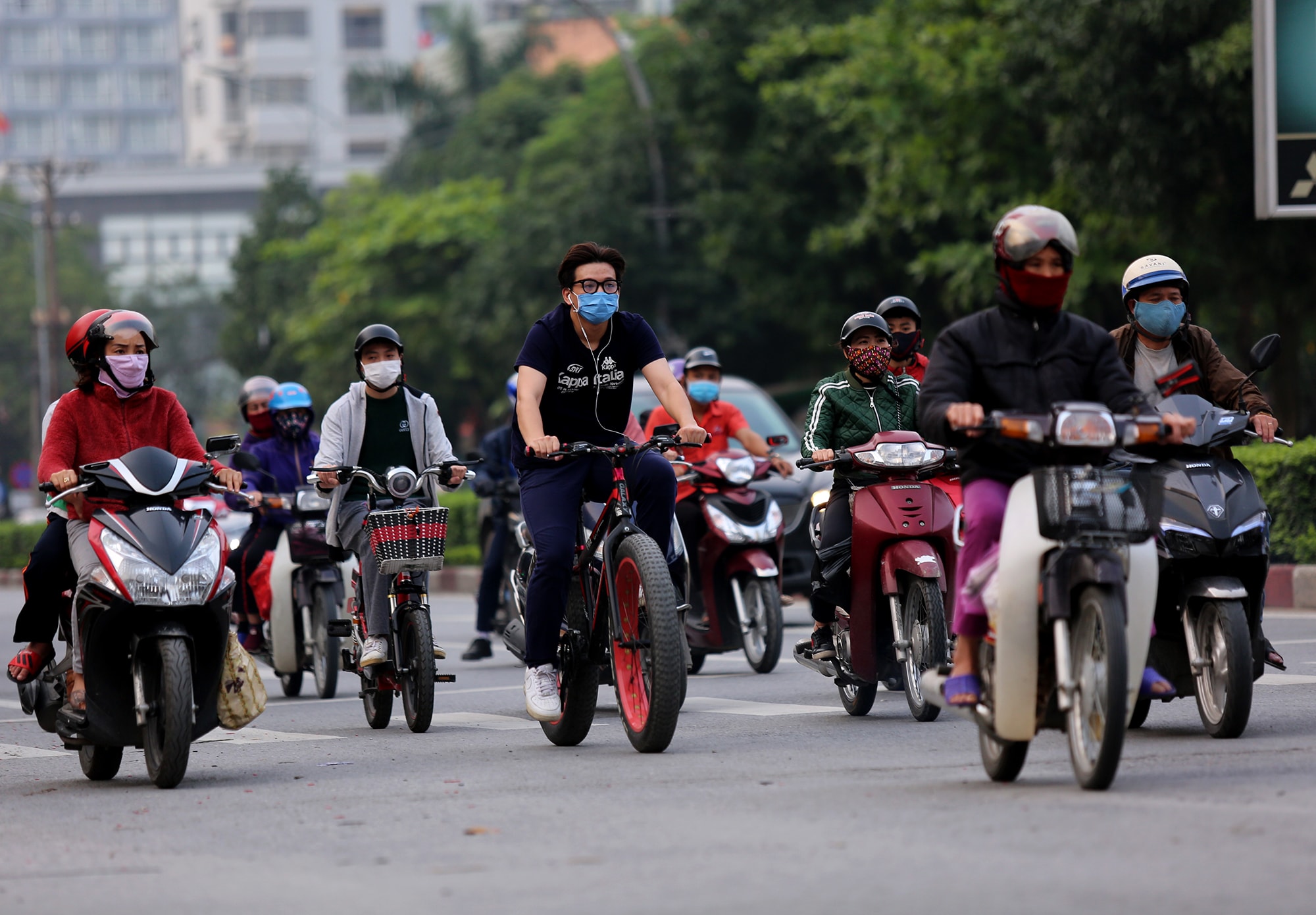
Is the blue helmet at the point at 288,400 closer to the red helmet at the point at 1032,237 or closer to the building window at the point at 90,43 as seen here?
the red helmet at the point at 1032,237

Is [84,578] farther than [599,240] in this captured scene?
No

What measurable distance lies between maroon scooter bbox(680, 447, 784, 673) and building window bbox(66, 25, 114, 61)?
16033 centimetres

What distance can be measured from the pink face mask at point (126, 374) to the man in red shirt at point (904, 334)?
3684mm

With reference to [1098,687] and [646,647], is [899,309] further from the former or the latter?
[1098,687]

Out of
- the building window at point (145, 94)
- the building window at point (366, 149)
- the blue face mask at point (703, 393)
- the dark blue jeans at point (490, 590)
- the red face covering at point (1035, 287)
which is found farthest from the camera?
the building window at point (145, 94)

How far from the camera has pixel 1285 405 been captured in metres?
26.2

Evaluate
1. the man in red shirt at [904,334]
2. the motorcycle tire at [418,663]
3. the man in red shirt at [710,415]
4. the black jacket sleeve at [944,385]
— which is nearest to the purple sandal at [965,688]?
the black jacket sleeve at [944,385]

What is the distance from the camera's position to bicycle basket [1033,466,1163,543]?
6.17 m

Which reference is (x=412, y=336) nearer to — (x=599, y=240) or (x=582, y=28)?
(x=599, y=240)

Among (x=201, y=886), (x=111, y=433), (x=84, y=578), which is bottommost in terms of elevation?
(x=201, y=886)

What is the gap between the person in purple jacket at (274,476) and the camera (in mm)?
12188

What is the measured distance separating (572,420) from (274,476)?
422 centimetres

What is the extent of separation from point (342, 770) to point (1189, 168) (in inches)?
698

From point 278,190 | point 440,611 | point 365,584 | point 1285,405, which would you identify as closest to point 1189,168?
point 1285,405
